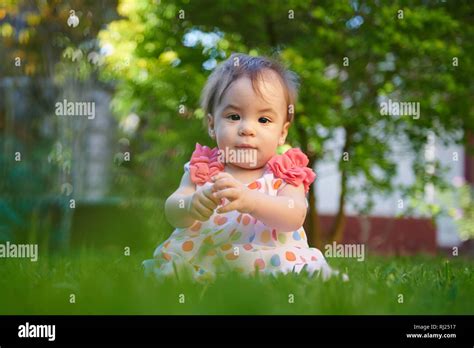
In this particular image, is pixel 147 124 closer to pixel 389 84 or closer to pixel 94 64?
pixel 94 64

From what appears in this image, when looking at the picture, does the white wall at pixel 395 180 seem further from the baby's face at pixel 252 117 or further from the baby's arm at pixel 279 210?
the baby's arm at pixel 279 210

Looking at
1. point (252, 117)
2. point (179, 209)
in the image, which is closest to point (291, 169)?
point (252, 117)

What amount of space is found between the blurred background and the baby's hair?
235 cm

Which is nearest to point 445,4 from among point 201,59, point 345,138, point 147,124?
point 345,138

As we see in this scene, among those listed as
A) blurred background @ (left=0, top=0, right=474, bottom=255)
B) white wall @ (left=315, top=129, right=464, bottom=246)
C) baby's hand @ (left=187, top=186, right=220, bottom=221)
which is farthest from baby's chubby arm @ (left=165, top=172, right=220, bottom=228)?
white wall @ (left=315, top=129, right=464, bottom=246)

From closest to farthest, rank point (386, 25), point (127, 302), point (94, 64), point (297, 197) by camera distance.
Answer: point (127, 302)
point (297, 197)
point (386, 25)
point (94, 64)

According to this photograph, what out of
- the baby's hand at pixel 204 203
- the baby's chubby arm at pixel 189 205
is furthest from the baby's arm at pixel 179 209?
the baby's hand at pixel 204 203

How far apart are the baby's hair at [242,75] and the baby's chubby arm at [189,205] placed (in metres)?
0.35

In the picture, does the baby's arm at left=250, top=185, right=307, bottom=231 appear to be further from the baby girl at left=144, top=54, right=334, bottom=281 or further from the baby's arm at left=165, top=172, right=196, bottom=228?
the baby's arm at left=165, top=172, right=196, bottom=228

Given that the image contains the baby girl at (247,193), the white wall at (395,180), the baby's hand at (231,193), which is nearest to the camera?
the baby's hand at (231,193)

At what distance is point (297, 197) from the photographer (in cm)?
271

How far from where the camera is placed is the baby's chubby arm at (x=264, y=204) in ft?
8.00

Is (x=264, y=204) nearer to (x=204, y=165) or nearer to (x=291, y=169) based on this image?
(x=291, y=169)
